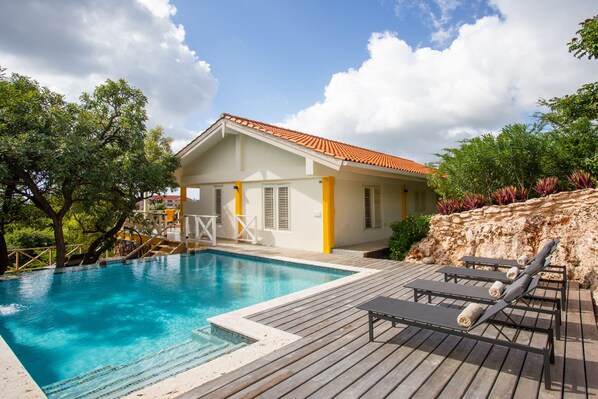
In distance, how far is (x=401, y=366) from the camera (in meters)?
3.38

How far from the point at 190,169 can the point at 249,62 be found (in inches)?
283

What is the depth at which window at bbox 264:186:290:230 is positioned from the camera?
13.1m

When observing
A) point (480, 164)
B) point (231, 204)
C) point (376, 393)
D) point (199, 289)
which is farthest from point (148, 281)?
point (480, 164)

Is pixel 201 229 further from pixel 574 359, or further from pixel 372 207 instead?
pixel 574 359

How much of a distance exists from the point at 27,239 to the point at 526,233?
3186 centimetres

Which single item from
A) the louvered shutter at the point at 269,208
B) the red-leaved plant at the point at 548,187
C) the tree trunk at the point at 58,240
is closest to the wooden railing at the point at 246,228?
the louvered shutter at the point at 269,208

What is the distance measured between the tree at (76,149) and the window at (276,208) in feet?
14.6

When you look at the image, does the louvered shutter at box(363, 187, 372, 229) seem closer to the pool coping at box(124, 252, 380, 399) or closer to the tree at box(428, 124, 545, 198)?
the tree at box(428, 124, 545, 198)

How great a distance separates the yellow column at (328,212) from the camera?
37.8 feet

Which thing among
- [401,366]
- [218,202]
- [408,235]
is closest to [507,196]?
[408,235]

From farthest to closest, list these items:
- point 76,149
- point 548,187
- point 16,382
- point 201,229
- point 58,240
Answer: point 201,229, point 58,240, point 76,149, point 548,187, point 16,382

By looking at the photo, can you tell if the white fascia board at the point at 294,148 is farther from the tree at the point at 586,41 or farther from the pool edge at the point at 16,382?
the pool edge at the point at 16,382

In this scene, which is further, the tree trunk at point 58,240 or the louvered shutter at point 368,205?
the louvered shutter at point 368,205

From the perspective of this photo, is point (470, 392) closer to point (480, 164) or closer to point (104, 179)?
point (480, 164)
